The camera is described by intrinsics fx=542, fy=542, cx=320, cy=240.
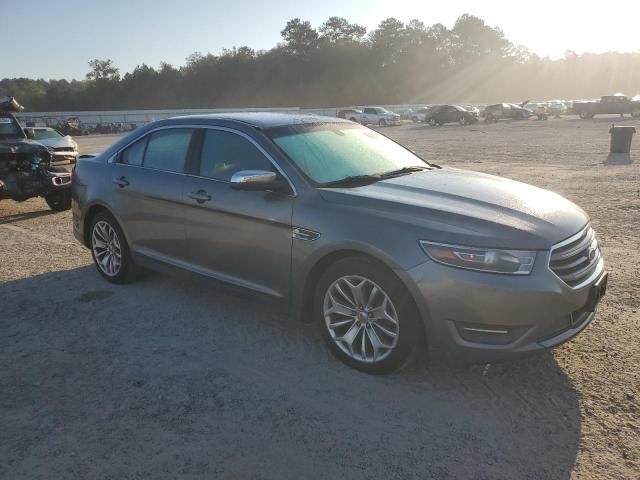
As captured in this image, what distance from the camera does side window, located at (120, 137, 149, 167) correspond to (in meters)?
5.11

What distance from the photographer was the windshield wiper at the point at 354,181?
3.87 m

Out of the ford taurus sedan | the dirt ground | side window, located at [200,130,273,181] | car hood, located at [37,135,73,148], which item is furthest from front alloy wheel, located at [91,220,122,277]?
car hood, located at [37,135,73,148]

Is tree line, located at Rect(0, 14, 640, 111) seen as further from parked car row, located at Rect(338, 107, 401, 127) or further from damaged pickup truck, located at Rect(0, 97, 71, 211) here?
damaged pickup truck, located at Rect(0, 97, 71, 211)

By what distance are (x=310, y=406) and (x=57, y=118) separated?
62.8m

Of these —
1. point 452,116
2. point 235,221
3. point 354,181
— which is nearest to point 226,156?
point 235,221

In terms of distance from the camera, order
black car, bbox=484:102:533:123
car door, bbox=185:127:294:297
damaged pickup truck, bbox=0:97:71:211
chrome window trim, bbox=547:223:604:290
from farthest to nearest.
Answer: black car, bbox=484:102:533:123 < damaged pickup truck, bbox=0:97:71:211 < car door, bbox=185:127:294:297 < chrome window trim, bbox=547:223:604:290

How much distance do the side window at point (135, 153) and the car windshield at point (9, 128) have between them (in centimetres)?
648

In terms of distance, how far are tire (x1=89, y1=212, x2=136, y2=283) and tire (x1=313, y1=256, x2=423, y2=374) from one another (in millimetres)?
2431

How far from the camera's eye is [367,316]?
349 centimetres

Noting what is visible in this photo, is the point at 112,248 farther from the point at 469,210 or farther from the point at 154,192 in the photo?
the point at 469,210

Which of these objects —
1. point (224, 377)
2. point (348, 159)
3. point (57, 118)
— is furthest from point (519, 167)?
point (57, 118)

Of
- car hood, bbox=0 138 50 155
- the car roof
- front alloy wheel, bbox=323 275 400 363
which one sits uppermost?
the car roof

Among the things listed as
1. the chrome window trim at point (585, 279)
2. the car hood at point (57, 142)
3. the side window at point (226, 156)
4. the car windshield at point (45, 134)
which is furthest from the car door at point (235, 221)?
the car windshield at point (45, 134)

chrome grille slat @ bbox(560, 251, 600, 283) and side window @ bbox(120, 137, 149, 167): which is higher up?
side window @ bbox(120, 137, 149, 167)
